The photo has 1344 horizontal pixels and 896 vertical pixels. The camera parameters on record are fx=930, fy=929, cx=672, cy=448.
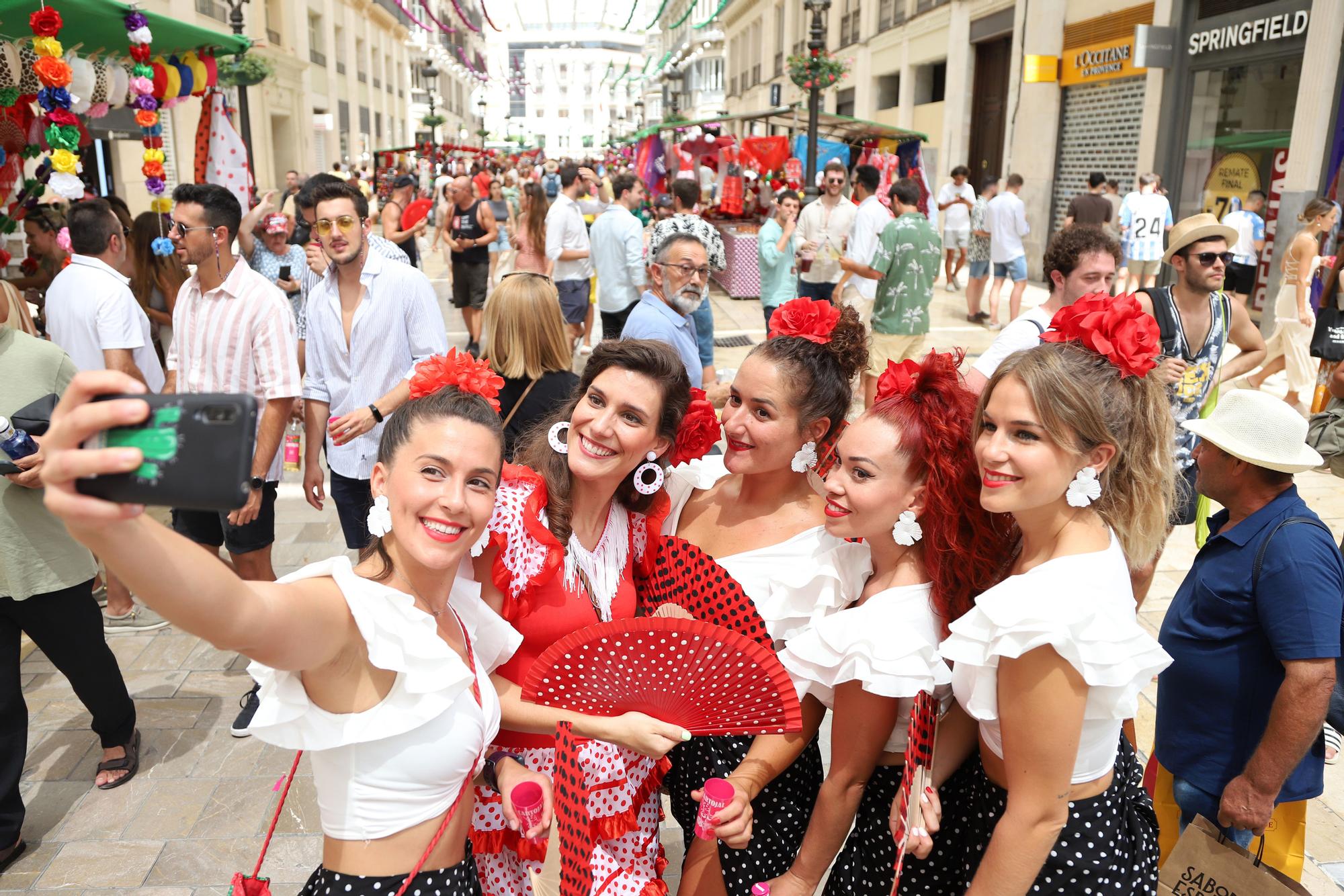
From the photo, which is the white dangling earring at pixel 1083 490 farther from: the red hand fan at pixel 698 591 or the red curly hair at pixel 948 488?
the red hand fan at pixel 698 591

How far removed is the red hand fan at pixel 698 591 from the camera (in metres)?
2.26

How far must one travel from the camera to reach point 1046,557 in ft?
6.06

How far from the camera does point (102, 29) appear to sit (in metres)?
5.82

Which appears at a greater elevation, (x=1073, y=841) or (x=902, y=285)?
(x=902, y=285)

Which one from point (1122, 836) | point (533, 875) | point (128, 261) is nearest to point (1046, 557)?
point (1122, 836)

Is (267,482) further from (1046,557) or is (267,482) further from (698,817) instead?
(1046,557)

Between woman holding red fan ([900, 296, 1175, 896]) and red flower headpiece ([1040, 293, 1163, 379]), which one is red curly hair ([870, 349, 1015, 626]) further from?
red flower headpiece ([1040, 293, 1163, 379])

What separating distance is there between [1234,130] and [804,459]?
13198 mm

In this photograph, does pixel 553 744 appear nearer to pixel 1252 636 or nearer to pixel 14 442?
pixel 1252 636

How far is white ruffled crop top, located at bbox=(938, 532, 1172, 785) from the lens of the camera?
1.66m

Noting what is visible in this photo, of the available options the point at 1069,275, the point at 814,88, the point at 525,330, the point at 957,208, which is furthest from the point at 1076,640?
the point at 957,208

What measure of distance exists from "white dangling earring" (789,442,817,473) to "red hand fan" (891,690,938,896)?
30.7 inches

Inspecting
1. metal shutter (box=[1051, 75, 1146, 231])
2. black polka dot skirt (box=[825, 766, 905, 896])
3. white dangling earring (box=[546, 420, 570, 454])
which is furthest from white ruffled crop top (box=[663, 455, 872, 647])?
metal shutter (box=[1051, 75, 1146, 231])

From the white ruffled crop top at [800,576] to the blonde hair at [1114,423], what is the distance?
0.43 metres
